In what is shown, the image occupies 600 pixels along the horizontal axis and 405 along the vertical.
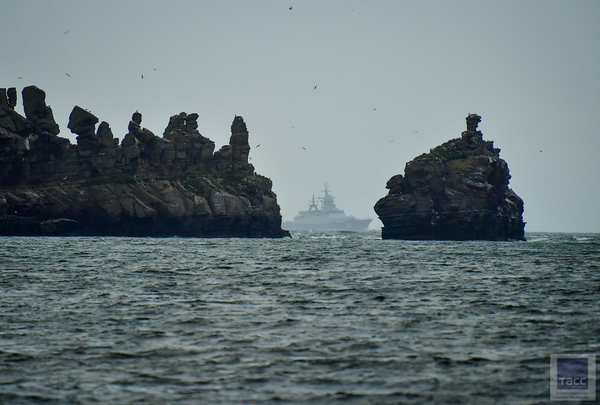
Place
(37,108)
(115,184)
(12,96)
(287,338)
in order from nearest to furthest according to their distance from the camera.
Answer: (287,338)
(115,184)
(37,108)
(12,96)

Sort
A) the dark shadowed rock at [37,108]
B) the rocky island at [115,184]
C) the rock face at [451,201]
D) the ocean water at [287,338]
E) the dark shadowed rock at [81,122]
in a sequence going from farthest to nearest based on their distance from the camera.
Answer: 1. the dark shadowed rock at [81,122]
2. the dark shadowed rock at [37,108]
3. the rock face at [451,201]
4. the rocky island at [115,184]
5. the ocean water at [287,338]

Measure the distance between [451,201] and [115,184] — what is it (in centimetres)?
5793

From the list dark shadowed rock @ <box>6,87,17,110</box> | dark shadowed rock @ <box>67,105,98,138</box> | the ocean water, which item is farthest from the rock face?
the ocean water

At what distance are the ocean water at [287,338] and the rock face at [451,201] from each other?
77803 mm

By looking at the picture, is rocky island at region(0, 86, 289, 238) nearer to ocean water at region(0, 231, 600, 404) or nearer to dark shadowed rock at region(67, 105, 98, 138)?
dark shadowed rock at region(67, 105, 98, 138)

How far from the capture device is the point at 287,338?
1666cm

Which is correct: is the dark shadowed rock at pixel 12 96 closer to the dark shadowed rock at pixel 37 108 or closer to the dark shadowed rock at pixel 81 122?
the dark shadowed rock at pixel 37 108

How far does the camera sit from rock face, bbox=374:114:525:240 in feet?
354

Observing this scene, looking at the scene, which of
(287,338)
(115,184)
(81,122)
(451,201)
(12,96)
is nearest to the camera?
(287,338)

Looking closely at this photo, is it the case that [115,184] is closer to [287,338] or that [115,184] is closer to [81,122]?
[81,122]

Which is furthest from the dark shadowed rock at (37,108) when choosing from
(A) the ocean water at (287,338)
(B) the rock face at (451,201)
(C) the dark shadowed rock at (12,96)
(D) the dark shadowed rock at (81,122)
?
(A) the ocean water at (287,338)

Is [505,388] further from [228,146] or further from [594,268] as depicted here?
[228,146]

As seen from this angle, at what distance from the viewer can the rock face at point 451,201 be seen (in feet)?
354

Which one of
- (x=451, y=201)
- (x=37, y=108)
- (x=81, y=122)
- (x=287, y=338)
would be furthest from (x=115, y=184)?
(x=287, y=338)
